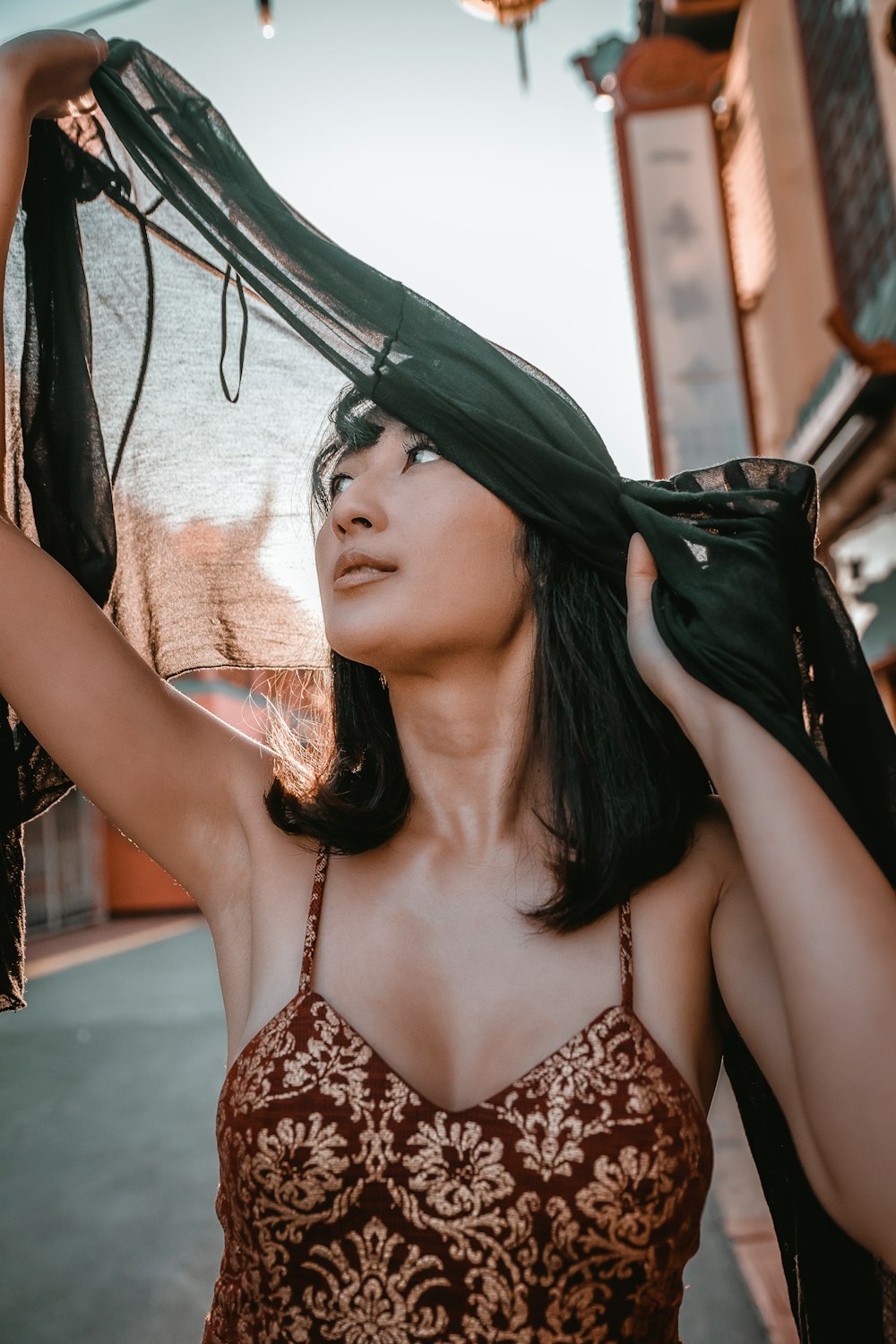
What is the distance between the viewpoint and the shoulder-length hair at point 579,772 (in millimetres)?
1365

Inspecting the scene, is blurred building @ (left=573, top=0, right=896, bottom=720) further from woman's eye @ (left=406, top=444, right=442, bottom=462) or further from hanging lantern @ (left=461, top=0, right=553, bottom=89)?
woman's eye @ (left=406, top=444, right=442, bottom=462)

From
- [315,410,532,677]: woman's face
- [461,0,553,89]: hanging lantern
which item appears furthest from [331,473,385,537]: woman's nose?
[461,0,553,89]: hanging lantern

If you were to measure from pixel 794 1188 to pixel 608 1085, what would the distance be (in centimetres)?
43

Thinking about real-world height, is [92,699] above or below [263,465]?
below

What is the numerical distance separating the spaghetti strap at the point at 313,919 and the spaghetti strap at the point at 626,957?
0.44 m

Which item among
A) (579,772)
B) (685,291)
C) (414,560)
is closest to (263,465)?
(414,560)

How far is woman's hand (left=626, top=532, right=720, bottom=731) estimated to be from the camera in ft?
4.05

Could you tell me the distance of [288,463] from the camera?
5.50ft

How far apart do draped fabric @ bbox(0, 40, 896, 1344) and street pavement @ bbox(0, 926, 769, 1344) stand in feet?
7.72

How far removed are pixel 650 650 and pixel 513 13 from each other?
10.9ft

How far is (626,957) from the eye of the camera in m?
1.28

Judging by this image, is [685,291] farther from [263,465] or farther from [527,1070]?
[527,1070]

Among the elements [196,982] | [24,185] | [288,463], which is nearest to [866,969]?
[288,463]

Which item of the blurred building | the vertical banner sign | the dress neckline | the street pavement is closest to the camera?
the dress neckline
